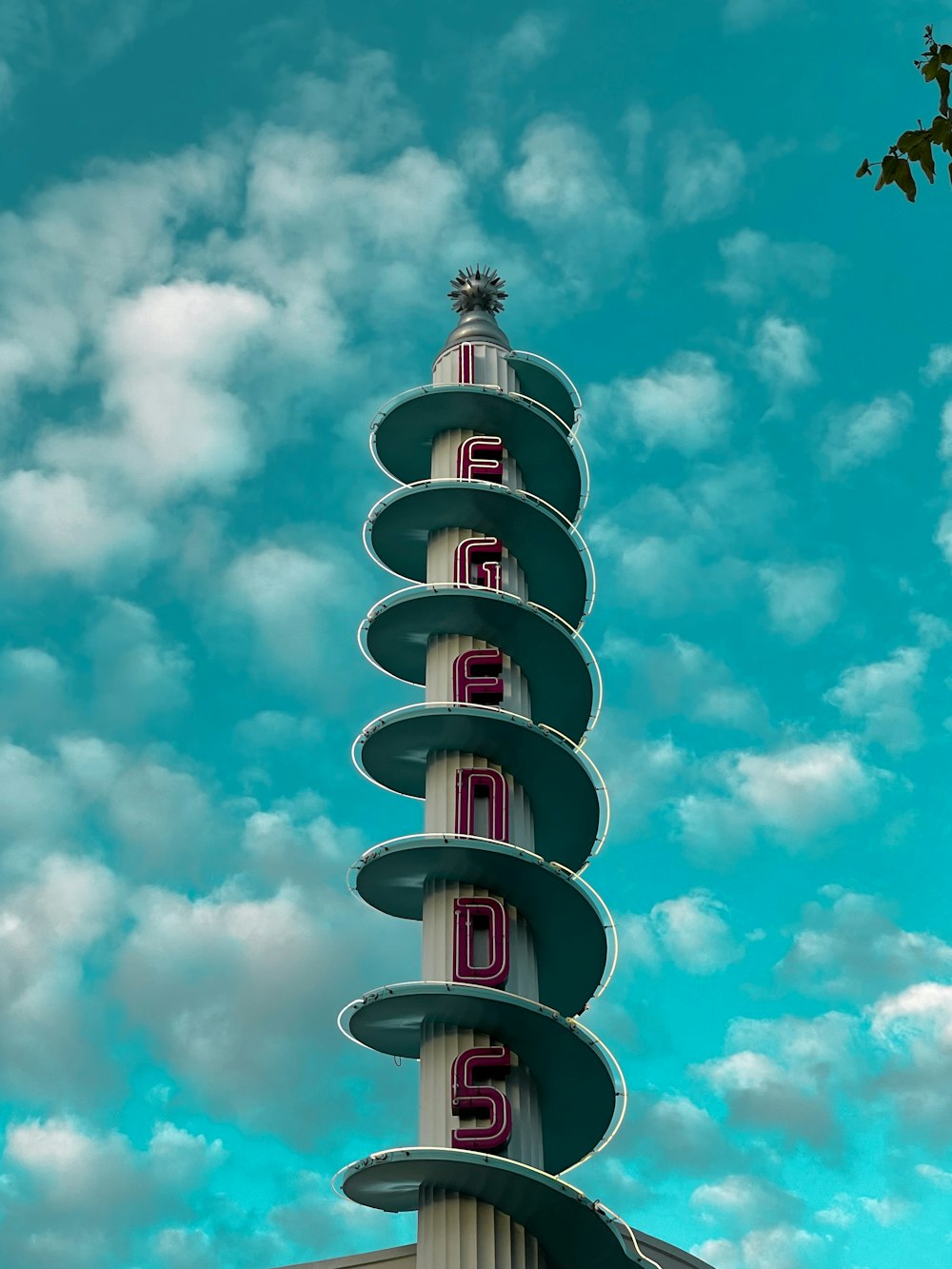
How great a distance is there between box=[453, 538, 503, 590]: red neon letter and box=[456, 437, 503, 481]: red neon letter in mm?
3067

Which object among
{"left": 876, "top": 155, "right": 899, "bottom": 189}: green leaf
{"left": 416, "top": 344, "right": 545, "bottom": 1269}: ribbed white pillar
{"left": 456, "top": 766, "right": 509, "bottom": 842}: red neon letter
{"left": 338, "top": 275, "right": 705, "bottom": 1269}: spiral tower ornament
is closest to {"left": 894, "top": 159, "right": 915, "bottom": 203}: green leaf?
{"left": 876, "top": 155, "right": 899, "bottom": 189}: green leaf

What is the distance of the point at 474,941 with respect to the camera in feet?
130

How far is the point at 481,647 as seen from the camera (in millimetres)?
47250

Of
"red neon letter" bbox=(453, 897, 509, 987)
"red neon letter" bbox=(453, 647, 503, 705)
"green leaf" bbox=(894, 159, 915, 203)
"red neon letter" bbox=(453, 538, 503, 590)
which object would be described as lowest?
"green leaf" bbox=(894, 159, 915, 203)

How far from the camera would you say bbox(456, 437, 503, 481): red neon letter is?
2031 inches

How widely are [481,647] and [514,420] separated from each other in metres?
11.3

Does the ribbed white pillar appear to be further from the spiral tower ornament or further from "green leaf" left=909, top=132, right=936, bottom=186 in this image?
"green leaf" left=909, top=132, right=936, bottom=186

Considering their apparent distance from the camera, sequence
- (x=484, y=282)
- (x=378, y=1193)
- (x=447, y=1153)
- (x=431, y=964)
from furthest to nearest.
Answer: (x=484, y=282)
(x=431, y=964)
(x=378, y=1193)
(x=447, y=1153)

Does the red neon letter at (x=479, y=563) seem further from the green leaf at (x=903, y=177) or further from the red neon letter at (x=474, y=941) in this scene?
the green leaf at (x=903, y=177)

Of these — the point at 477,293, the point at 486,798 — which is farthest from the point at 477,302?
the point at 486,798

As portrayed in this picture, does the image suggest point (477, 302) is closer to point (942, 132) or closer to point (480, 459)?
point (480, 459)

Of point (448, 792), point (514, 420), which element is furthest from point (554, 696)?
point (514, 420)

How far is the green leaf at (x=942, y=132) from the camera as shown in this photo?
34.6ft

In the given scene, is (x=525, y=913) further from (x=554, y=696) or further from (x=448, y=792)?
(x=554, y=696)
